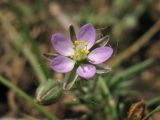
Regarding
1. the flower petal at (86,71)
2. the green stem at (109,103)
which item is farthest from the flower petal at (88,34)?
the green stem at (109,103)

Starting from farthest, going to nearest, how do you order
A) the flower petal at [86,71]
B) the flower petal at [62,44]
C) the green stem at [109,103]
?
the green stem at [109,103]
the flower petal at [62,44]
the flower petal at [86,71]

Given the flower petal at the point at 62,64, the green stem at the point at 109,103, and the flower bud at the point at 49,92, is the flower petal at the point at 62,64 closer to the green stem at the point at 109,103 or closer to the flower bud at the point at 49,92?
the flower bud at the point at 49,92

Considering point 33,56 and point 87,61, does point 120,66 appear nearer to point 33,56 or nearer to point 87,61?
point 33,56

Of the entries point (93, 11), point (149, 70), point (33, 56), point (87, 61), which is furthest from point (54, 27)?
point (87, 61)

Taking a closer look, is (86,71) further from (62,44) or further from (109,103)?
(109,103)

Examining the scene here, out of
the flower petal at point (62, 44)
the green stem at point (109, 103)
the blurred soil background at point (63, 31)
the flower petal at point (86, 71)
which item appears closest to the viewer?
the flower petal at point (86, 71)

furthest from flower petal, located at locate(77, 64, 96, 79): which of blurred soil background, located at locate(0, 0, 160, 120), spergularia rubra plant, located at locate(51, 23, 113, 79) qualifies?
blurred soil background, located at locate(0, 0, 160, 120)
